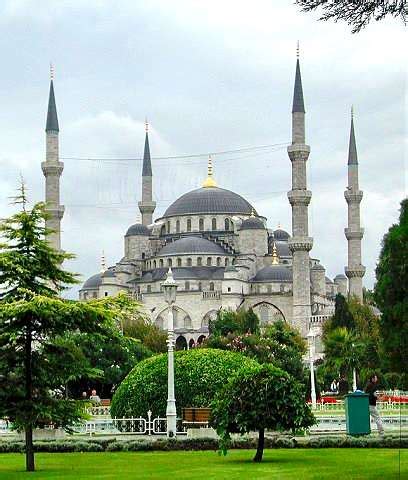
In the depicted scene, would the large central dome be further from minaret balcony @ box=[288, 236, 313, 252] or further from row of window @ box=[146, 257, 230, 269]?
minaret balcony @ box=[288, 236, 313, 252]

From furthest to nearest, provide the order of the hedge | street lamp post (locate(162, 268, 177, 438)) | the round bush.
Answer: the round bush, street lamp post (locate(162, 268, 177, 438)), the hedge

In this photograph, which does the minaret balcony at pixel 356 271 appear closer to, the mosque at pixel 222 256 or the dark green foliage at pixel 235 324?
the mosque at pixel 222 256

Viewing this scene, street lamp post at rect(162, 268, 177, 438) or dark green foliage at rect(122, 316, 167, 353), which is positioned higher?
dark green foliage at rect(122, 316, 167, 353)

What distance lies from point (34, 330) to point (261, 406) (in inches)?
142

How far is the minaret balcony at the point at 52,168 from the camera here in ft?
239

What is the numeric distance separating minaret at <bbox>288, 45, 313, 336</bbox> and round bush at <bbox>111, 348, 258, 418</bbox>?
49315 millimetres

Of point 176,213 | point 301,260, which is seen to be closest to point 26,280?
point 301,260

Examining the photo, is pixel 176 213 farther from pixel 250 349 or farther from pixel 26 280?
pixel 26 280

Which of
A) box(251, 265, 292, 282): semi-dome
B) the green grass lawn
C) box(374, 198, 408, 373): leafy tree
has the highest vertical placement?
box(251, 265, 292, 282): semi-dome

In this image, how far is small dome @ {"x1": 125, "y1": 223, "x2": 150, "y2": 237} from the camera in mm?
93688

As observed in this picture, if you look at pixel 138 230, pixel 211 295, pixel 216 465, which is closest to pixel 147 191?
pixel 138 230

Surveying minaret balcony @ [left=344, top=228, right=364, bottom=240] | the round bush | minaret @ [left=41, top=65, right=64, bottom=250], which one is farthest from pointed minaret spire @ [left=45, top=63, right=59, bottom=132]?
the round bush

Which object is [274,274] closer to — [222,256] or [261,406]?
[222,256]

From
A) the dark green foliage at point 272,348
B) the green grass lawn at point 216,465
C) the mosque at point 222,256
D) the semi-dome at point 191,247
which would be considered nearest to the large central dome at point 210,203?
the mosque at point 222,256
